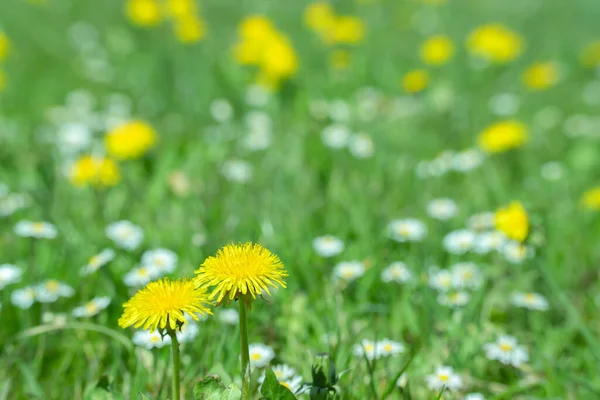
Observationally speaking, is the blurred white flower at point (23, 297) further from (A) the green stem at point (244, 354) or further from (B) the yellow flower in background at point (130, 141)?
(B) the yellow flower in background at point (130, 141)

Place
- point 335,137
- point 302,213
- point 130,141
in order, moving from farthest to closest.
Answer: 1. point 335,137
2. point 130,141
3. point 302,213

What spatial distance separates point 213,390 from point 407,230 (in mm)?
1209

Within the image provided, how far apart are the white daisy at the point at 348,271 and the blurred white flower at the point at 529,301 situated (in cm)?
43

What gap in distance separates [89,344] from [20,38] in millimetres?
3104

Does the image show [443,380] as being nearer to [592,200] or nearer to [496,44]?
[592,200]

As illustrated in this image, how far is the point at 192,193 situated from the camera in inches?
95.0

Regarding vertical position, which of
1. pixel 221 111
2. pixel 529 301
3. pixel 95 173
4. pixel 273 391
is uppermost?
pixel 221 111

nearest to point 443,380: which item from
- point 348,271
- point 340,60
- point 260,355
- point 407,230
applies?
point 260,355

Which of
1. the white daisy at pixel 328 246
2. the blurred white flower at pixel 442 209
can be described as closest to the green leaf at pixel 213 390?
the white daisy at pixel 328 246

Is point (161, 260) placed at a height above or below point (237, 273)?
above

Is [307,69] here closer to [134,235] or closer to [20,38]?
[20,38]

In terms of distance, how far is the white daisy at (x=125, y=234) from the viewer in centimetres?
201

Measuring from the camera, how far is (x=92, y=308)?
164cm

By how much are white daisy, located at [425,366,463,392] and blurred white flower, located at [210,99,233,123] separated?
2.04 metres
